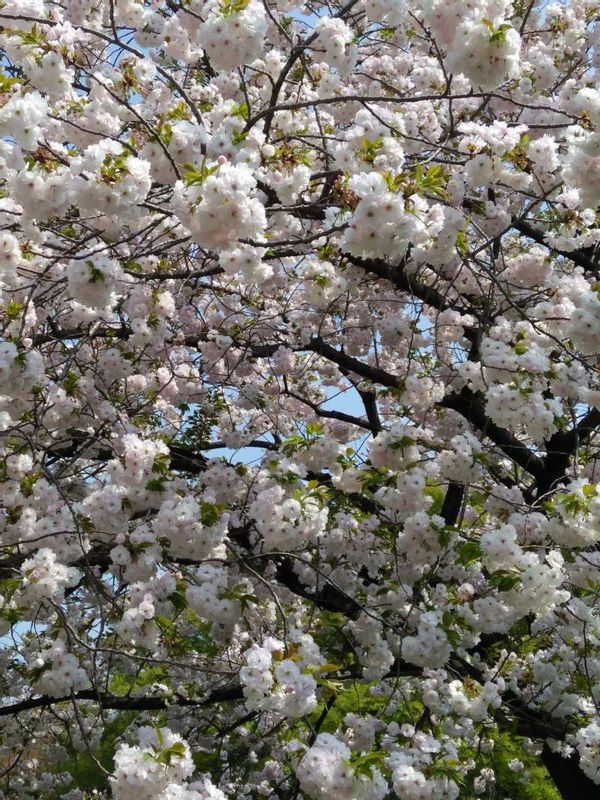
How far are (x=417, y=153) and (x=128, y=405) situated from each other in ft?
8.64

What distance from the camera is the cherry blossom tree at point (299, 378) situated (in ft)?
12.1

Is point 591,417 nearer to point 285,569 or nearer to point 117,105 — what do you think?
point 285,569

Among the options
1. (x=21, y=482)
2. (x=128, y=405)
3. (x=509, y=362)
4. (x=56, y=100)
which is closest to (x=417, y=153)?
(x=509, y=362)

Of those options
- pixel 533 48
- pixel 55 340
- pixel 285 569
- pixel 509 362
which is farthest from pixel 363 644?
pixel 533 48

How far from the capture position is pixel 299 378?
7910 mm

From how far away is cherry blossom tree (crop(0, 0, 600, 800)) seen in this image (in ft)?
12.1

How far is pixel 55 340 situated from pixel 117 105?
1717 mm

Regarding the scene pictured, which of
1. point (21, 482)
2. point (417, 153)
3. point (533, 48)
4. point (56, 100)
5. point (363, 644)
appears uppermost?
point (533, 48)

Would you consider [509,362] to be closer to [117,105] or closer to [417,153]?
[417,153]

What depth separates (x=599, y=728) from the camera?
532cm

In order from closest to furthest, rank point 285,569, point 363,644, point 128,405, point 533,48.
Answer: point 363,644 < point 128,405 < point 285,569 < point 533,48

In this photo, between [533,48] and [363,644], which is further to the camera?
[533,48]

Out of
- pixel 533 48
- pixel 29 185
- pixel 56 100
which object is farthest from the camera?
pixel 533 48

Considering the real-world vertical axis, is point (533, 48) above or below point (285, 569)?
above
